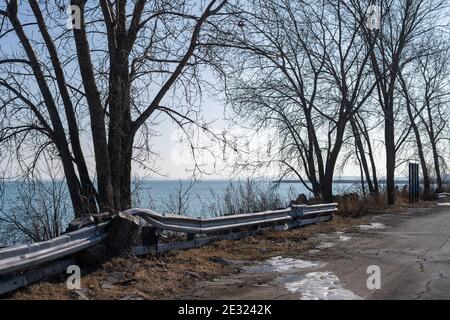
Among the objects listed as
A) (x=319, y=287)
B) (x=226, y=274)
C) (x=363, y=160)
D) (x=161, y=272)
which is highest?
(x=363, y=160)

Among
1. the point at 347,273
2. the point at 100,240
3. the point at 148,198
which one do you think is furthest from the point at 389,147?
the point at 100,240

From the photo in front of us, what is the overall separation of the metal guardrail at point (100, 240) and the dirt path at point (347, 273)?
3.81 ft

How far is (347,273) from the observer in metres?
Answer: 8.19

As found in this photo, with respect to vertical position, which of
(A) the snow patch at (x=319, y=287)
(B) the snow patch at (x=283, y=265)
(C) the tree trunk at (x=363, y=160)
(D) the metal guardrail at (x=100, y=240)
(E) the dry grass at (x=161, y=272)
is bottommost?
(A) the snow patch at (x=319, y=287)

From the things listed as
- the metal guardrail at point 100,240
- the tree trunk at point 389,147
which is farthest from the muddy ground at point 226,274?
the tree trunk at point 389,147

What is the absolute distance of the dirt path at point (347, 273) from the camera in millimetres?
6824

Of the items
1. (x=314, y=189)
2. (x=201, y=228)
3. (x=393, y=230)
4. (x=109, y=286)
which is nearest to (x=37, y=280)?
(x=109, y=286)

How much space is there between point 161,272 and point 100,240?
3.15 ft

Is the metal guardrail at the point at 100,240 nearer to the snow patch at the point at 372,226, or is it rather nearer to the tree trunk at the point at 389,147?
the snow patch at the point at 372,226

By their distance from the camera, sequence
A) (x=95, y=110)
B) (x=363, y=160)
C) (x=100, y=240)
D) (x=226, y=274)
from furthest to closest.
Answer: (x=363, y=160) < (x=95, y=110) < (x=226, y=274) < (x=100, y=240)

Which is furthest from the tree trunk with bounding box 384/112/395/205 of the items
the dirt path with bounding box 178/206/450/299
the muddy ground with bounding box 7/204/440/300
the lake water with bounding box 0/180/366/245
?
the muddy ground with bounding box 7/204/440/300

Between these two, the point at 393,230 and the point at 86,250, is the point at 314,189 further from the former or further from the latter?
the point at 86,250

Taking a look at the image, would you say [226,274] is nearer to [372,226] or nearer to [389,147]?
[372,226]
